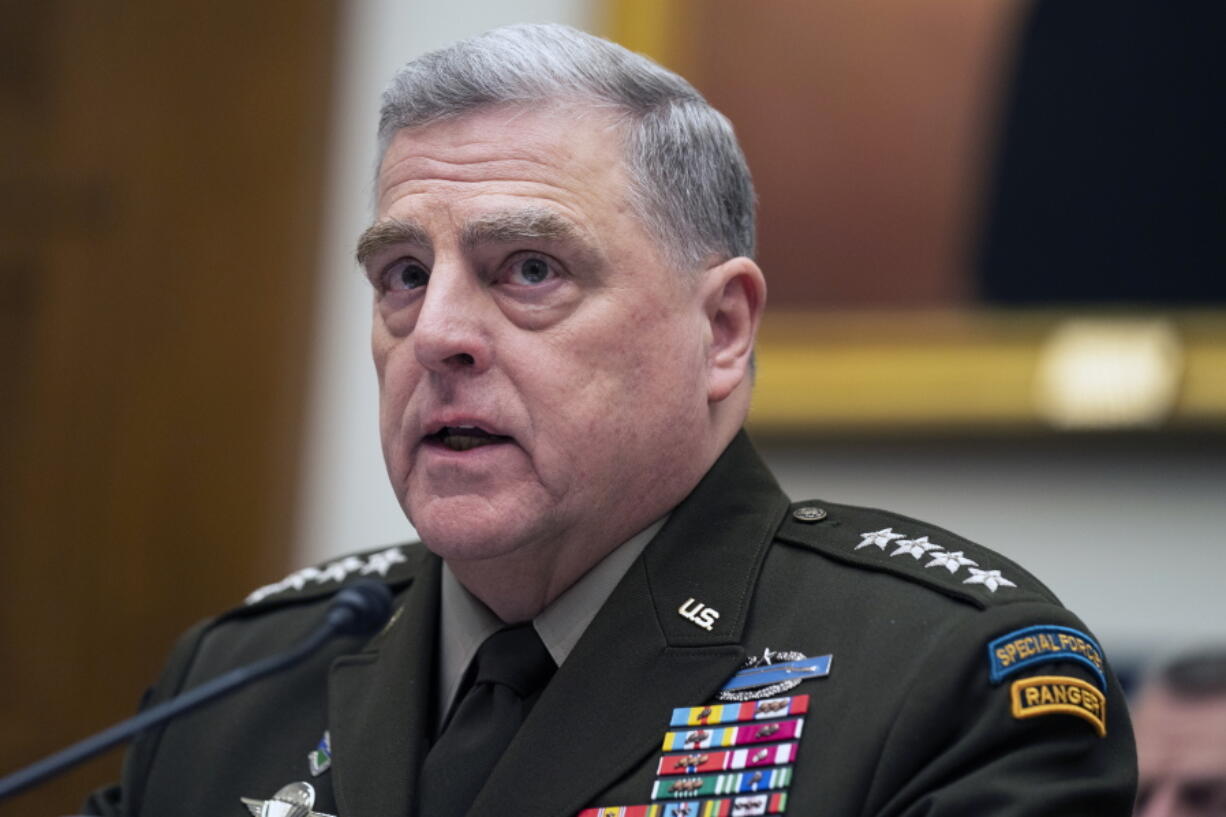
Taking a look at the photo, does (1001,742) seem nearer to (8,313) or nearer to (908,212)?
(908,212)

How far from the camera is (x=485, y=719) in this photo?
211 centimetres

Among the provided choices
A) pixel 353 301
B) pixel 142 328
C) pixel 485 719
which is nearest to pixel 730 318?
pixel 485 719

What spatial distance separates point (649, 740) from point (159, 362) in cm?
293

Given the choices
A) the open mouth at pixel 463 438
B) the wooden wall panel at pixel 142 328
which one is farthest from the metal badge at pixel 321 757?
the wooden wall panel at pixel 142 328

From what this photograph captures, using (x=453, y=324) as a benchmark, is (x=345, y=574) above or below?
below

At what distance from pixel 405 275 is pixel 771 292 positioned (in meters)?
1.81

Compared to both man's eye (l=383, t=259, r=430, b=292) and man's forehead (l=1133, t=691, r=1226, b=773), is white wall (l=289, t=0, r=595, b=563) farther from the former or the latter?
man's eye (l=383, t=259, r=430, b=292)

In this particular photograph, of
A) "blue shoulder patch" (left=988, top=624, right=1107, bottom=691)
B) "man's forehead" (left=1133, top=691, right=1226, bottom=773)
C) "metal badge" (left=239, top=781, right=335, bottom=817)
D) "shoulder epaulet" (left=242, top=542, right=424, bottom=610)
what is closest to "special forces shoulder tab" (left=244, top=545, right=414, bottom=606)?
"shoulder epaulet" (left=242, top=542, right=424, bottom=610)

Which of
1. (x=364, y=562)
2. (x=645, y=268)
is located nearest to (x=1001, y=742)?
(x=645, y=268)

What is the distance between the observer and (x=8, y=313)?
4648mm

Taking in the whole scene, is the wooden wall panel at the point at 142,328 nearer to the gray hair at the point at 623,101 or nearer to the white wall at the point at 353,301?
the white wall at the point at 353,301

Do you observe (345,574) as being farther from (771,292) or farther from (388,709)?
(771,292)

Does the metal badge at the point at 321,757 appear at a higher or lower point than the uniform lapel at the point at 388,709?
lower

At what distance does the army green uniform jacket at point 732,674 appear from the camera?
1.83m
